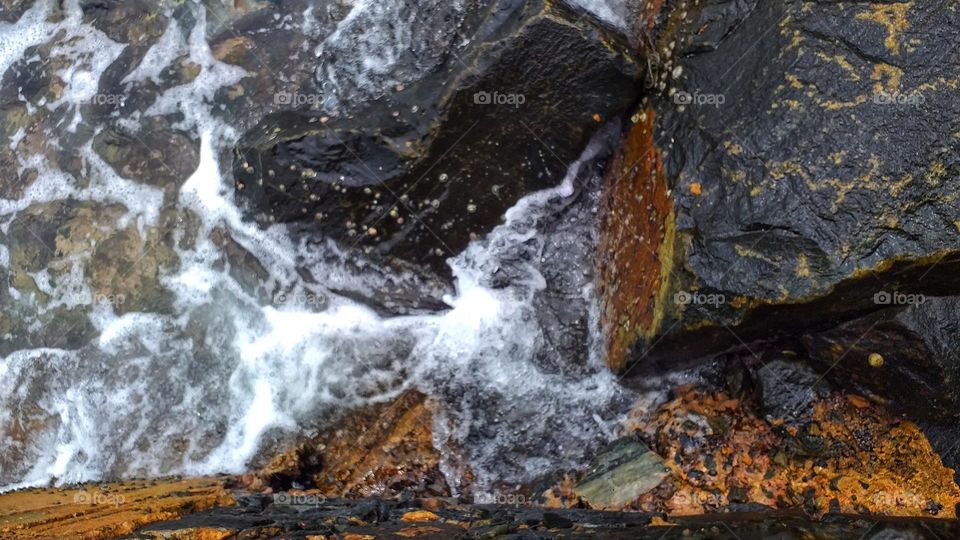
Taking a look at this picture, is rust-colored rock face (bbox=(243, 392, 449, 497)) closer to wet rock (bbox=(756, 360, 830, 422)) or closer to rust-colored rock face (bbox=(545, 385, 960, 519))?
rust-colored rock face (bbox=(545, 385, 960, 519))

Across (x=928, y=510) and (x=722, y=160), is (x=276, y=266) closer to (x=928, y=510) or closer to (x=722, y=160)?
(x=722, y=160)

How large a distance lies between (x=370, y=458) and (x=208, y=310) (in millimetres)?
1896

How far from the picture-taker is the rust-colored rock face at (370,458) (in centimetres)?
448

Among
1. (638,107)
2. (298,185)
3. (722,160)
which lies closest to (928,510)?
(722,160)

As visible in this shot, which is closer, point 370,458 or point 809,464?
point 809,464

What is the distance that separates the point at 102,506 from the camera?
149 inches

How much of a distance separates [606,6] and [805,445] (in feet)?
10.0

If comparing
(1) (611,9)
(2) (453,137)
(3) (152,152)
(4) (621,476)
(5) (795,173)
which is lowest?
(4) (621,476)

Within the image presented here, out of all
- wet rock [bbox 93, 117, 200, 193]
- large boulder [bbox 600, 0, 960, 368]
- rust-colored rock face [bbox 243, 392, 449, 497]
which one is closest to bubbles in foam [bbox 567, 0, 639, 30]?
large boulder [bbox 600, 0, 960, 368]

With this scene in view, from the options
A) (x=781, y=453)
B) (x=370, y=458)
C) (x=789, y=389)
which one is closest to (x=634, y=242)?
(x=789, y=389)

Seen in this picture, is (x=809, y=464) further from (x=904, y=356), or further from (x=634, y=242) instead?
(x=634, y=242)

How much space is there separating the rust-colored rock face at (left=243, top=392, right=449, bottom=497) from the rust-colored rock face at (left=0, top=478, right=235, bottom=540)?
1.51ft

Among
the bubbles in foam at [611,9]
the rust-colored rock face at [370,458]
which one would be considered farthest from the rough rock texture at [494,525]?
the bubbles in foam at [611,9]

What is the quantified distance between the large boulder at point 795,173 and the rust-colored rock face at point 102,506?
8.71 ft
